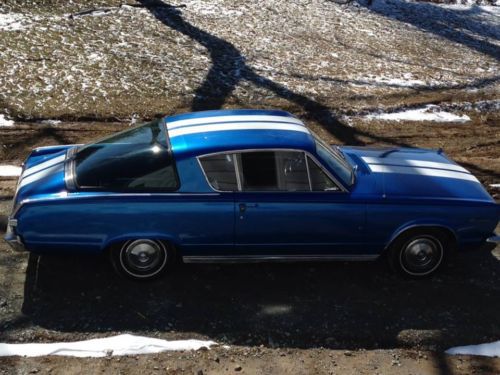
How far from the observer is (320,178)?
5391mm

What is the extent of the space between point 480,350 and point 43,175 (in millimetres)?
4266

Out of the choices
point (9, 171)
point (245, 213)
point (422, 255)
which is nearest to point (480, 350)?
point (422, 255)

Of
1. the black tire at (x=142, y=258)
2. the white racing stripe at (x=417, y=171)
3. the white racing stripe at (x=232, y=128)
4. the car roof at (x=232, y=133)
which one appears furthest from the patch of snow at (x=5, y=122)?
the white racing stripe at (x=417, y=171)

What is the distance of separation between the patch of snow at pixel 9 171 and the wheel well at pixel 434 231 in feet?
16.7

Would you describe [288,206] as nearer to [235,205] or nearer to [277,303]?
[235,205]

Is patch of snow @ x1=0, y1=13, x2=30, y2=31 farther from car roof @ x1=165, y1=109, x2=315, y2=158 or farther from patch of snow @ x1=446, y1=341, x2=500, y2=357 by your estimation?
patch of snow @ x1=446, y1=341, x2=500, y2=357

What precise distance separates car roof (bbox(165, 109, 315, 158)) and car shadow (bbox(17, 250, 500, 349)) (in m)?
1.30

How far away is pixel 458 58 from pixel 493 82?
1.60 m

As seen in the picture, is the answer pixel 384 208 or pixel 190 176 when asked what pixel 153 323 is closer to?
pixel 190 176

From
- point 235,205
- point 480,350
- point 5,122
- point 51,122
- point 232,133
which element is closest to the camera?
point 480,350

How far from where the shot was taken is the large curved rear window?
5223mm

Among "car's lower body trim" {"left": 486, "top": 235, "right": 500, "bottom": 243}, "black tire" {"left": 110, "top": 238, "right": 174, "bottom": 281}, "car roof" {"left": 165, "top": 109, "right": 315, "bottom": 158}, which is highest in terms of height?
"car roof" {"left": 165, "top": 109, "right": 315, "bottom": 158}

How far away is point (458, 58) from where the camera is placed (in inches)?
553

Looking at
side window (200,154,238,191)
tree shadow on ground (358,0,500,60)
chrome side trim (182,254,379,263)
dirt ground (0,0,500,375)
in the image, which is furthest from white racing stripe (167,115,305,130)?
tree shadow on ground (358,0,500,60)
